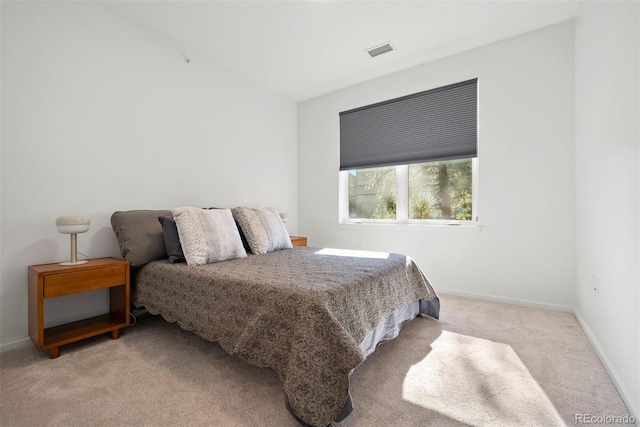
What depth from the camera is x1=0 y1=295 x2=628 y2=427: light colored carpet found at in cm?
126

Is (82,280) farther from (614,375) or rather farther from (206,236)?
(614,375)

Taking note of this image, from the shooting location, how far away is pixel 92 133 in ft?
7.52

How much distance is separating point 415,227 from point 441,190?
51cm

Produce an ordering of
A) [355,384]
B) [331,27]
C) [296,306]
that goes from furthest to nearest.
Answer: [331,27]
[355,384]
[296,306]

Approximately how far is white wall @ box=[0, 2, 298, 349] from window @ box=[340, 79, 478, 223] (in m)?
1.60

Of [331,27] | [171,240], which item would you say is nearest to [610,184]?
[331,27]

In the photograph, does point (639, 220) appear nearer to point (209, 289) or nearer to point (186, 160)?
point (209, 289)

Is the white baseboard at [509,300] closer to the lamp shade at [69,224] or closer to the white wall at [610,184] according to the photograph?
the white wall at [610,184]

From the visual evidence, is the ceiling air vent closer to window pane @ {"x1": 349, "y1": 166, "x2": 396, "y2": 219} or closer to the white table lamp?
window pane @ {"x1": 349, "y1": 166, "x2": 396, "y2": 219}

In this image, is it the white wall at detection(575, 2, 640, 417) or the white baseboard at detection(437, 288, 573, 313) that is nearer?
the white wall at detection(575, 2, 640, 417)

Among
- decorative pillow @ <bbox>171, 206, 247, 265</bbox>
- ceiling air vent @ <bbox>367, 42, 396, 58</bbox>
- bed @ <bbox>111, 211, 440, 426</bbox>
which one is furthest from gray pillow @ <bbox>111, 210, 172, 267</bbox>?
ceiling air vent @ <bbox>367, 42, 396, 58</bbox>

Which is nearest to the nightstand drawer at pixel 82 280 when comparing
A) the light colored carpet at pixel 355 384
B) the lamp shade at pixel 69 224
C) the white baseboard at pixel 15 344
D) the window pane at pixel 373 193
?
the lamp shade at pixel 69 224

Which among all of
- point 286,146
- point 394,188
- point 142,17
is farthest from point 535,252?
point 142,17

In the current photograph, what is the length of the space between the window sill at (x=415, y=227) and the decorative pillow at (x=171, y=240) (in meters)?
2.19
